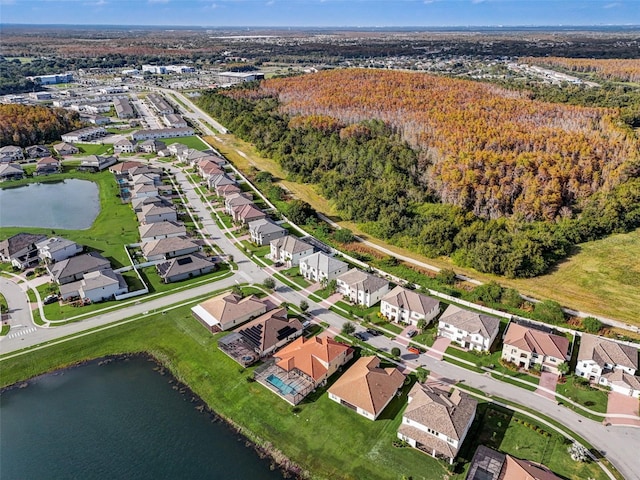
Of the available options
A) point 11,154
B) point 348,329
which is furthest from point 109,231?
point 11,154

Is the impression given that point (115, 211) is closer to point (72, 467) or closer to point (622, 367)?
point (72, 467)

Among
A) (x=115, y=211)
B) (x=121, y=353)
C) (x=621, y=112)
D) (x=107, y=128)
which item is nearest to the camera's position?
(x=121, y=353)

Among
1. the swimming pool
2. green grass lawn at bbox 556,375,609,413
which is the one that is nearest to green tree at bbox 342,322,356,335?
the swimming pool

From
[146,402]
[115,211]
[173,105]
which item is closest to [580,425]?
[146,402]

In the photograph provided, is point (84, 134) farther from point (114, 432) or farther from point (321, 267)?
point (114, 432)

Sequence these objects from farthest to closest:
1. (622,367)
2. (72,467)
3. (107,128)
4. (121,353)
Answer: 1. (107,128)
2. (121,353)
3. (622,367)
4. (72,467)

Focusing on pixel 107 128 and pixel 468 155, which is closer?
pixel 468 155
